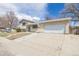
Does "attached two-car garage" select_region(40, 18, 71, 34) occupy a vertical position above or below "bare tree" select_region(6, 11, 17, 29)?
below

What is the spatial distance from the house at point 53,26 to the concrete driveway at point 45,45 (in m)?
0.05

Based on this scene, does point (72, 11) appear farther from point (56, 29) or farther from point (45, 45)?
point (45, 45)

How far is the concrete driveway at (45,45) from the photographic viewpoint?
49.8 inches

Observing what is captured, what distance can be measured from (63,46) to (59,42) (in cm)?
5

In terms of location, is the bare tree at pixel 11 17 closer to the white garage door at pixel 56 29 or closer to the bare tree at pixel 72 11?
the white garage door at pixel 56 29

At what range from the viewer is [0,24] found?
1.27 metres

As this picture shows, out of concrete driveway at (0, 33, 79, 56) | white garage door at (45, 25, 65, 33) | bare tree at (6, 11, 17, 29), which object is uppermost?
bare tree at (6, 11, 17, 29)

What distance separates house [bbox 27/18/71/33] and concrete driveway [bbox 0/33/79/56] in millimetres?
47

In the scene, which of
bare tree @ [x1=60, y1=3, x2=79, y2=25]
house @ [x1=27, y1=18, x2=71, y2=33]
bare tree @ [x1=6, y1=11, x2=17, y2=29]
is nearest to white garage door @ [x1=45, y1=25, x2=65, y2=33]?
house @ [x1=27, y1=18, x2=71, y2=33]

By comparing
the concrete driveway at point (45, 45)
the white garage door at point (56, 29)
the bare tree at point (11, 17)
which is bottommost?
the concrete driveway at point (45, 45)

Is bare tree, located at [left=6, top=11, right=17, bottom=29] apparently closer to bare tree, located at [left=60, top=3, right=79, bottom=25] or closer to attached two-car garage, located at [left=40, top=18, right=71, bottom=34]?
attached two-car garage, located at [left=40, top=18, right=71, bottom=34]

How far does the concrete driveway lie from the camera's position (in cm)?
126

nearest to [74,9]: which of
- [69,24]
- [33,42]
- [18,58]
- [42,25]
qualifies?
[69,24]

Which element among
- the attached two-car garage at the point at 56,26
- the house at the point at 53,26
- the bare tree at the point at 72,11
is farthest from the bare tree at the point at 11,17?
the bare tree at the point at 72,11
